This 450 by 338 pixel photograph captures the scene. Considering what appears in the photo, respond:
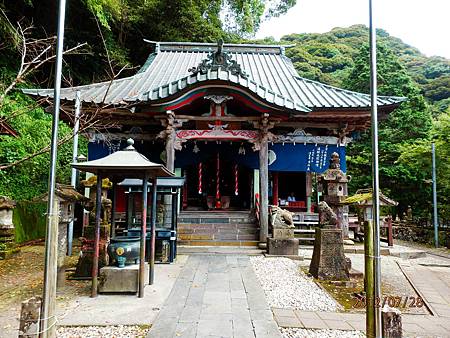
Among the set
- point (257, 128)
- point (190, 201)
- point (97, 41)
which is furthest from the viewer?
point (97, 41)

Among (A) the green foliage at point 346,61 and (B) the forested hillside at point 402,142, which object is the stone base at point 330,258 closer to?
(B) the forested hillside at point 402,142

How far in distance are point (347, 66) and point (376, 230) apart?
46.7 meters

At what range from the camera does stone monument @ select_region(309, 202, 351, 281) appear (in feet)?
20.1

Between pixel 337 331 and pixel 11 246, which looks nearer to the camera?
pixel 337 331

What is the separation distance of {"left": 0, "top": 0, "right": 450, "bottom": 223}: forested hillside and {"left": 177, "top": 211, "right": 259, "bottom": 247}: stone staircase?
582 centimetres

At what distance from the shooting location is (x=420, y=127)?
59.3 feet

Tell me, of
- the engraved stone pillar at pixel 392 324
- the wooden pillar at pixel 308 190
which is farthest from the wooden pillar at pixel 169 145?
the engraved stone pillar at pixel 392 324

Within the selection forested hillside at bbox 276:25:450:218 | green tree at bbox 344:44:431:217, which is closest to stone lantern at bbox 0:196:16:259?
forested hillside at bbox 276:25:450:218

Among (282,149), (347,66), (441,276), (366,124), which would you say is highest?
(347,66)

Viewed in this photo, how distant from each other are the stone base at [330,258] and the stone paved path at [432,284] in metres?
1.36

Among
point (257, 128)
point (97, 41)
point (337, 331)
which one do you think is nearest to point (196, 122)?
point (257, 128)

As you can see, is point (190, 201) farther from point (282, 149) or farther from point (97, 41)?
point (97, 41)

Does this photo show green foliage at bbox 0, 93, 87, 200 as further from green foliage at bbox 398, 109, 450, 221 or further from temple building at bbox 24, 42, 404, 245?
green foliage at bbox 398, 109, 450, 221

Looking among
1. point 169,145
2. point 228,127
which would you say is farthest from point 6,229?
point 228,127
